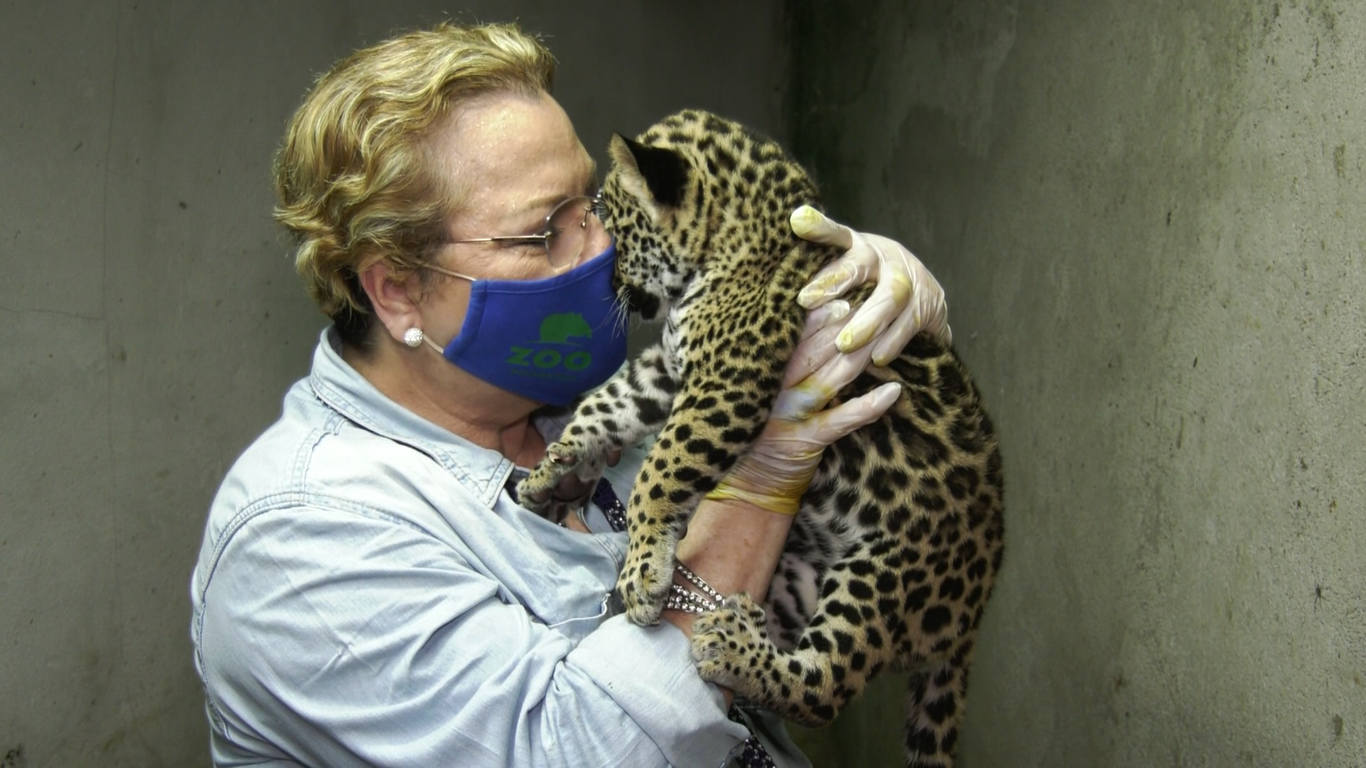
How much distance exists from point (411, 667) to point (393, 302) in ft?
2.91

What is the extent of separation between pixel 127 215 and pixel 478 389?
1594 millimetres

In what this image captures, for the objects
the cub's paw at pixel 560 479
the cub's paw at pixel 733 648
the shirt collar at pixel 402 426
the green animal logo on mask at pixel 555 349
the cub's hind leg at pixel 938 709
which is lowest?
the cub's hind leg at pixel 938 709

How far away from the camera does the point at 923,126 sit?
4262 millimetres

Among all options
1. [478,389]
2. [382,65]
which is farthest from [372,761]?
[382,65]

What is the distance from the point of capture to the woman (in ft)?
6.41

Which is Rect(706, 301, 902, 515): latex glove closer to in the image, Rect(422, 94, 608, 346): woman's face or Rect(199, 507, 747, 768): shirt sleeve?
Rect(199, 507, 747, 768): shirt sleeve

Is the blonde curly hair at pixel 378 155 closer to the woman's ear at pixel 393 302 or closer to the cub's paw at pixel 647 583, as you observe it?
the woman's ear at pixel 393 302

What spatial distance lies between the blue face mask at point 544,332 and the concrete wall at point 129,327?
152 cm

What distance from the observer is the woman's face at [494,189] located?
236cm

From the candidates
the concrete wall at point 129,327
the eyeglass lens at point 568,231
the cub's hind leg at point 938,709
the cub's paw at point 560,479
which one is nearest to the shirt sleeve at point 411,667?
the cub's paw at point 560,479

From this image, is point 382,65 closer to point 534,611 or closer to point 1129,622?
point 534,611

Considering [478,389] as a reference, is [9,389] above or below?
below

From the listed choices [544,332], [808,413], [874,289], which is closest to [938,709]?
[808,413]

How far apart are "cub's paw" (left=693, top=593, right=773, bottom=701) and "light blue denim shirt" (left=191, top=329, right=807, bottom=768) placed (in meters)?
0.04
